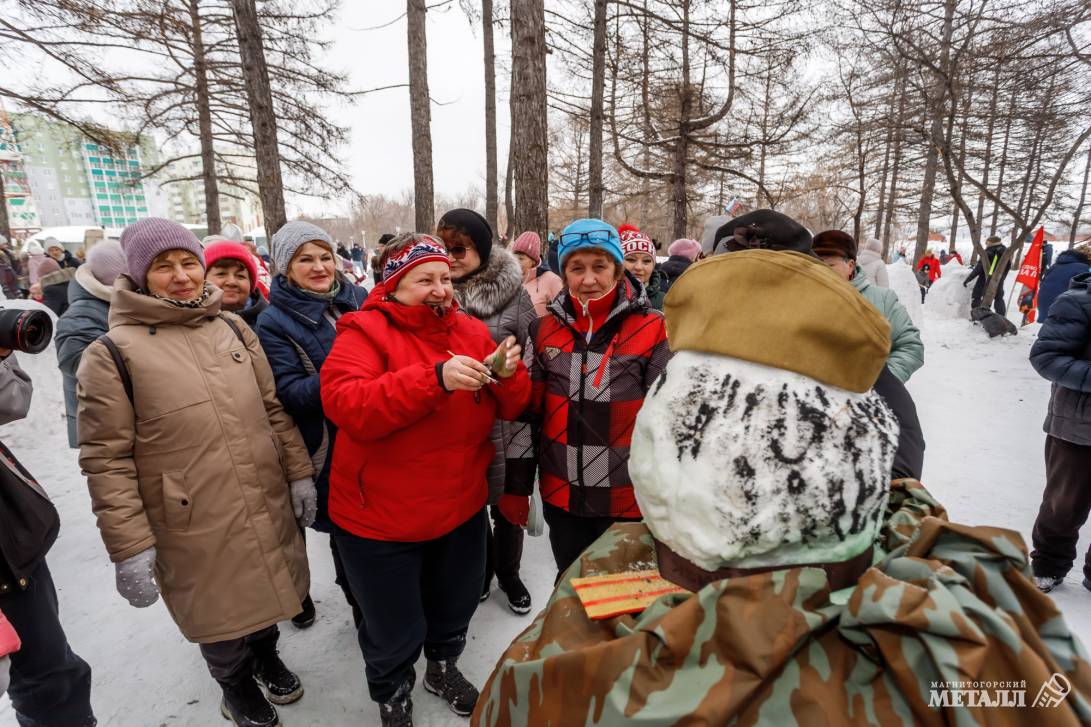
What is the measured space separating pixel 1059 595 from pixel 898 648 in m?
3.47

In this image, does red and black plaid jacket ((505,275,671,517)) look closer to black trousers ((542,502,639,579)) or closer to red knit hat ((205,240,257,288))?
black trousers ((542,502,639,579))

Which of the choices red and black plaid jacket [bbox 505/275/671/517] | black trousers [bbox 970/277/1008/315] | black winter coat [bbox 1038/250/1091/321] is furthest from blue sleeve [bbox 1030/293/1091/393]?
black trousers [bbox 970/277/1008/315]

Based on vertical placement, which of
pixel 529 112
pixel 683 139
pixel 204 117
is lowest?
pixel 529 112

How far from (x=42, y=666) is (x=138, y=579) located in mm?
414

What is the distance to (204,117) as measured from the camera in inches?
446

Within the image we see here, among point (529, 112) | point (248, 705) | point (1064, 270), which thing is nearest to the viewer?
point (248, 705)

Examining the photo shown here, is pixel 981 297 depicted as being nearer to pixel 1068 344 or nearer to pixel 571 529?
pixel 1068 344

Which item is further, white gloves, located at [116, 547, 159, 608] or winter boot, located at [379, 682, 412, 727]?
winter boot, located at [379, 682, 412, 727]

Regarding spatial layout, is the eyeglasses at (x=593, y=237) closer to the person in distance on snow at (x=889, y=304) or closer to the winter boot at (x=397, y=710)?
the person in distance on snow at (x=889, y=304)

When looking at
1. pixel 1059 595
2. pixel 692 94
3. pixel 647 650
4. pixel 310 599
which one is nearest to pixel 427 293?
pixel 647 650

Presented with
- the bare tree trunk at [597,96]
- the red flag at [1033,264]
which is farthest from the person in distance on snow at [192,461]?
the red flag at [1033,264]

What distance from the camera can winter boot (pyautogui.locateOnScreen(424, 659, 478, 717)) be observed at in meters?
2.33

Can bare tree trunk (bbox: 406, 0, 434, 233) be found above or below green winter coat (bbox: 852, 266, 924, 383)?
above

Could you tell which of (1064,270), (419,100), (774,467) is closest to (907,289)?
(1064,270)
